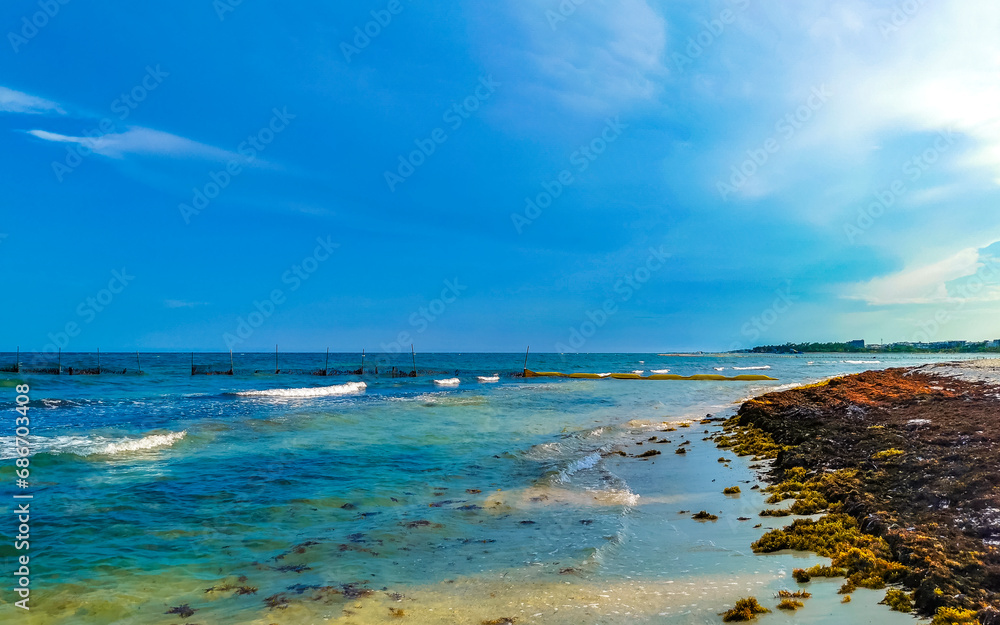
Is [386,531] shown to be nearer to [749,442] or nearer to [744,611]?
[744,611]

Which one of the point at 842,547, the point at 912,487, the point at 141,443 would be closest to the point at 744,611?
the point at 842,547

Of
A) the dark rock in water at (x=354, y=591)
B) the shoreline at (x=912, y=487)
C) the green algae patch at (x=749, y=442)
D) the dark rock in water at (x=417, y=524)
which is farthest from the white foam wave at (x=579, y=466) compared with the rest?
the dark rock in water at (x=354, y=591)

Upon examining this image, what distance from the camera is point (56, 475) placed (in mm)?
13312

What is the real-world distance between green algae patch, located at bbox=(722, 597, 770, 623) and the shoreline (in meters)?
1.23

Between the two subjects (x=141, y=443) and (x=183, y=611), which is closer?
(x=183, y=611)

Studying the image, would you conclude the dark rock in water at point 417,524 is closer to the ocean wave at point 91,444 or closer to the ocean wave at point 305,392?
the ocean wave at point 91,444

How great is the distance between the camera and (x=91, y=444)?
1712 cm

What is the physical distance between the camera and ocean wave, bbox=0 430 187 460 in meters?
15.9

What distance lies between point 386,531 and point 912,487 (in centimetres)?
888

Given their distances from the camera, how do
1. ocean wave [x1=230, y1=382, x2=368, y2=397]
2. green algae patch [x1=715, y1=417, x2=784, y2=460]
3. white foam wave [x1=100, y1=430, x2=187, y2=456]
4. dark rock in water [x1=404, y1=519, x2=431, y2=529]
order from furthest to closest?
ocean wave [x1=230, y1=382, x2=368, y2=397] → white foam wave [x1=100, y1=430, x2=187, y2=456] → green algae patch [x1=715, y1=417, x2=784, y2=460] → dark rock in water [x1=404, y1=519, x2=431, y2=529]

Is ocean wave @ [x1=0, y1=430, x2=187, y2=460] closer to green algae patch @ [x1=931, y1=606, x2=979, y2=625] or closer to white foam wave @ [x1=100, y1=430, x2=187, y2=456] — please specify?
white foam wave @ [x1=100, y1=430, x2=187, y2=456]

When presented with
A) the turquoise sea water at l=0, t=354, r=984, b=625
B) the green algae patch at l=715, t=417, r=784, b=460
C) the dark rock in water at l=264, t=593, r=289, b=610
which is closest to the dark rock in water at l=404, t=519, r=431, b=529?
the turquoise sea water at l=0, t=354, r=984, b=625

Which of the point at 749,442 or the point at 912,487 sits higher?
the point at 912,487

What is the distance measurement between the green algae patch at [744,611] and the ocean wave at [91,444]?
59.0 ft
